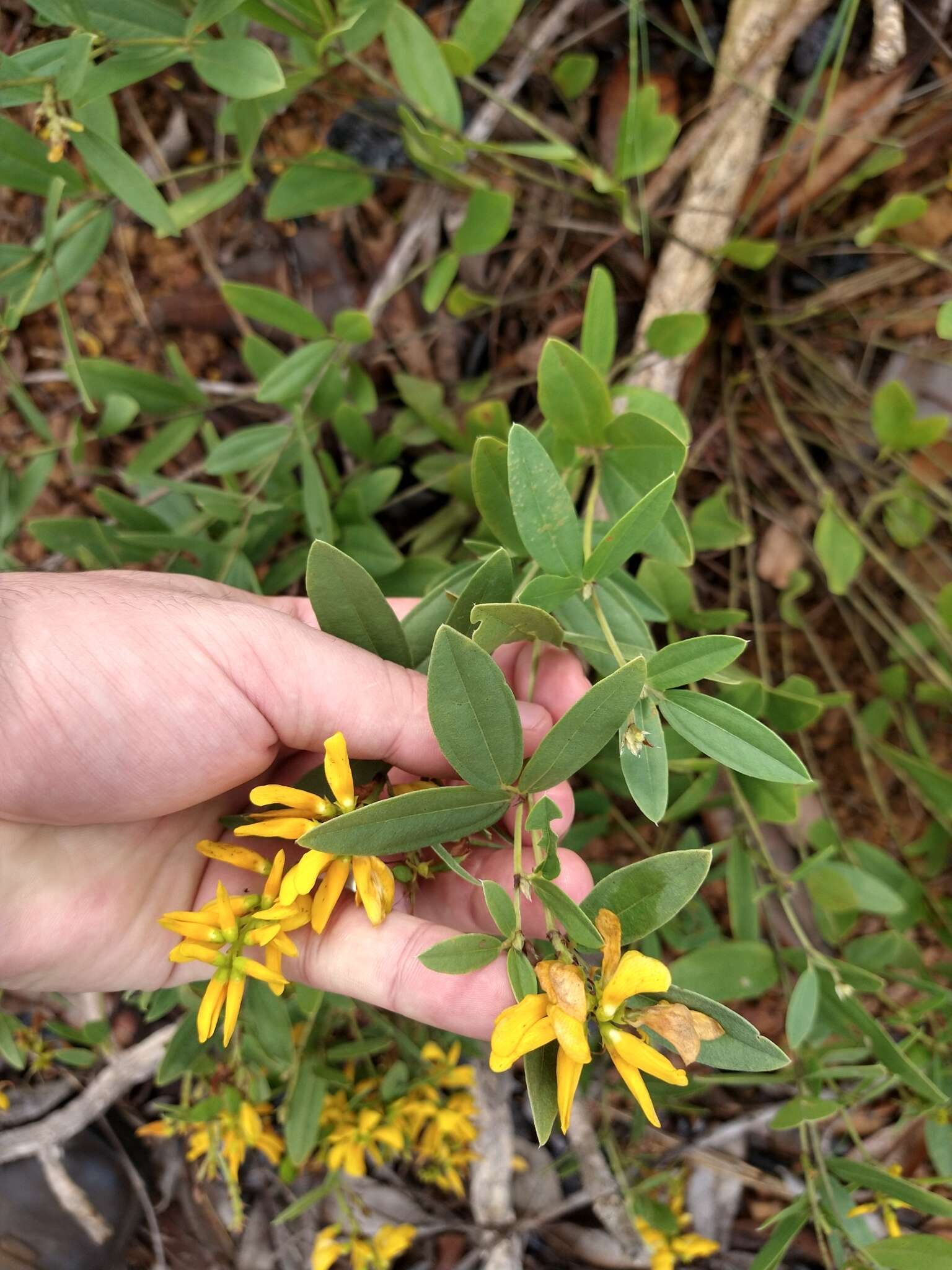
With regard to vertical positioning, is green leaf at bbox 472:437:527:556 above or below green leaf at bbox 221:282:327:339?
below

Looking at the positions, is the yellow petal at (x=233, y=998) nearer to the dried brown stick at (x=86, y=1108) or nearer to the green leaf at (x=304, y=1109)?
the green leaf at (x=304, y=1109)

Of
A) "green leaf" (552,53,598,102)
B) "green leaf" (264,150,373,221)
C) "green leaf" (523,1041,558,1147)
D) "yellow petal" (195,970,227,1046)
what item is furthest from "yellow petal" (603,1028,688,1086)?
"green leaf" (552,53,598,102)

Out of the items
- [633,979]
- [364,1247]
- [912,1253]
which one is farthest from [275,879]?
[364,1247]

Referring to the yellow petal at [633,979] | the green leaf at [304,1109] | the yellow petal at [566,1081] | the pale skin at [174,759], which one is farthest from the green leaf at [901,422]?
the green leaf at [304,1109]

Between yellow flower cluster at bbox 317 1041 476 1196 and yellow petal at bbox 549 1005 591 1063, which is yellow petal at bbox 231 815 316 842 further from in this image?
yellow flower cluster at bbox 317 1041 476 1196

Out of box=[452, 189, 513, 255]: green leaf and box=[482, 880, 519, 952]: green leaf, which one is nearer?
box=[482, 880, 519, 952]: green leaf
